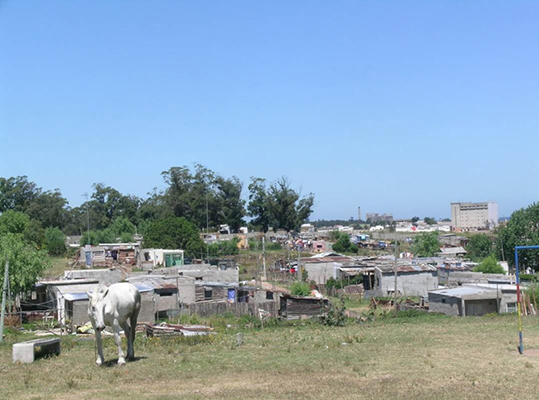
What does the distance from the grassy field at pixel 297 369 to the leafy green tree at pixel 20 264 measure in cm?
1694

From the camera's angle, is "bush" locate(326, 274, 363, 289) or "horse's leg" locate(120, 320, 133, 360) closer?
"horse's leg" locate(120, 320, 133, 360)

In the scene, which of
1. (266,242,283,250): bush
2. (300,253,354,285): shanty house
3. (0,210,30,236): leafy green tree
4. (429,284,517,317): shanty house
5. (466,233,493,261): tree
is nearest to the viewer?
(429,284,517,317): shanty house

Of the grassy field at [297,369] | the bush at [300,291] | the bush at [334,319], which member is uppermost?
the grassy field at [297,369]

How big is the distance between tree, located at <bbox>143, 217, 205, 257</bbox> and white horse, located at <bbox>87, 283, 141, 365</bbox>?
6466cm

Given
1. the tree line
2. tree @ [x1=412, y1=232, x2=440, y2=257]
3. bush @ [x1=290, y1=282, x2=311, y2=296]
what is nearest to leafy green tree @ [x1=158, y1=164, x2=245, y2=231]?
the tree line

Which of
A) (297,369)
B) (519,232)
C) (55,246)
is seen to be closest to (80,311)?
(297,369)

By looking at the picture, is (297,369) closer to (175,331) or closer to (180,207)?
(175,331)

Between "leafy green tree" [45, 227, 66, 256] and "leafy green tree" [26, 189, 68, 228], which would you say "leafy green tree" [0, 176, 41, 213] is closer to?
"leafy green tree" [26, 189, 68, 228]

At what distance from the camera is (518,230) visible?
74.6 m

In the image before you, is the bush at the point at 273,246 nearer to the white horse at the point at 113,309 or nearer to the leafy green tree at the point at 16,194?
the leafy green tree at the point at 16,194

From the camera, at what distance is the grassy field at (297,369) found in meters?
13.1

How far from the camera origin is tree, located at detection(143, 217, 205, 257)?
80.6 m

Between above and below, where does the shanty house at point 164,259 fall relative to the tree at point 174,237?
below

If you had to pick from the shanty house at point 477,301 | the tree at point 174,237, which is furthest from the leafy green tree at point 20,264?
the tree at point 174,237
